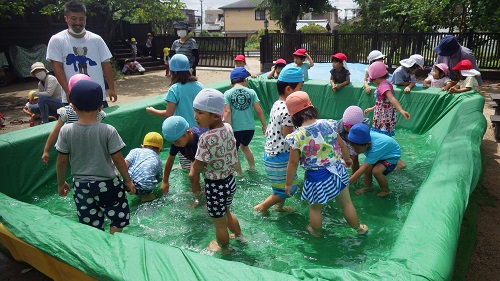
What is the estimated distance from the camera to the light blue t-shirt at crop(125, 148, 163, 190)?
3986mm

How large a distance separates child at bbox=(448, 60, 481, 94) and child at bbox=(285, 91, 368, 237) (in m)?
3.78

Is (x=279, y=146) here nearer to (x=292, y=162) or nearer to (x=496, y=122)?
(x=292, y=162)

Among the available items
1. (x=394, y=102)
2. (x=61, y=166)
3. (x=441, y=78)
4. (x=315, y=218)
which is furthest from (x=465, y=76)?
(x=61, y=166)

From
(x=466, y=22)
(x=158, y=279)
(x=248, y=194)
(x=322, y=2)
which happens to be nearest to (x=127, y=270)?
(x=158, y=279)

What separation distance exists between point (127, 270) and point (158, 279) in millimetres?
203

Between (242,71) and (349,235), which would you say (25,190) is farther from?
(349,235)

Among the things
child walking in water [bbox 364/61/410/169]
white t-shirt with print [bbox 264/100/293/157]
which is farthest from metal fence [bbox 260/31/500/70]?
white t-shirt with print [bbox 264/100/293/157]

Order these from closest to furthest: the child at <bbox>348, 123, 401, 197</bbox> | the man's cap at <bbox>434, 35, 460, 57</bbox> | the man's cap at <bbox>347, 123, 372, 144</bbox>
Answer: the man's cap at <bbox>347, 123, 372, 144</bbox> → the child at <bbox>348, 123, 401, 197</bbox> → the man's cap at <bbox>434, 35, 460, 57</bbox>

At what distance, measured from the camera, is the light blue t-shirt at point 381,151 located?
3.96 m

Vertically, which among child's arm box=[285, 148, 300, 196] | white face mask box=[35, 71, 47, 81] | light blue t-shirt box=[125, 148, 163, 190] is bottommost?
light blue t-shirt box=[125, 148, 163, 190]

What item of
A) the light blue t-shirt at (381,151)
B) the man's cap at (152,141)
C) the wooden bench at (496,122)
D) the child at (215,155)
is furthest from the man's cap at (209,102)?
the wooden bench at (496,122)

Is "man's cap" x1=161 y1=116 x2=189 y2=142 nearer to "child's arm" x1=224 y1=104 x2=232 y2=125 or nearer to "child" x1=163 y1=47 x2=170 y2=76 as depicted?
"child's arm" x1=224 y1=104 x2=232 y2=125

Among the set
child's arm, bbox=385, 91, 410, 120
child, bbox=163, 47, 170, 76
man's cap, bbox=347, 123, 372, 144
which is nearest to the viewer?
man's cap, bbox=347, 123, 372, 144

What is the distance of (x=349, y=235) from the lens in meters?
3.39
